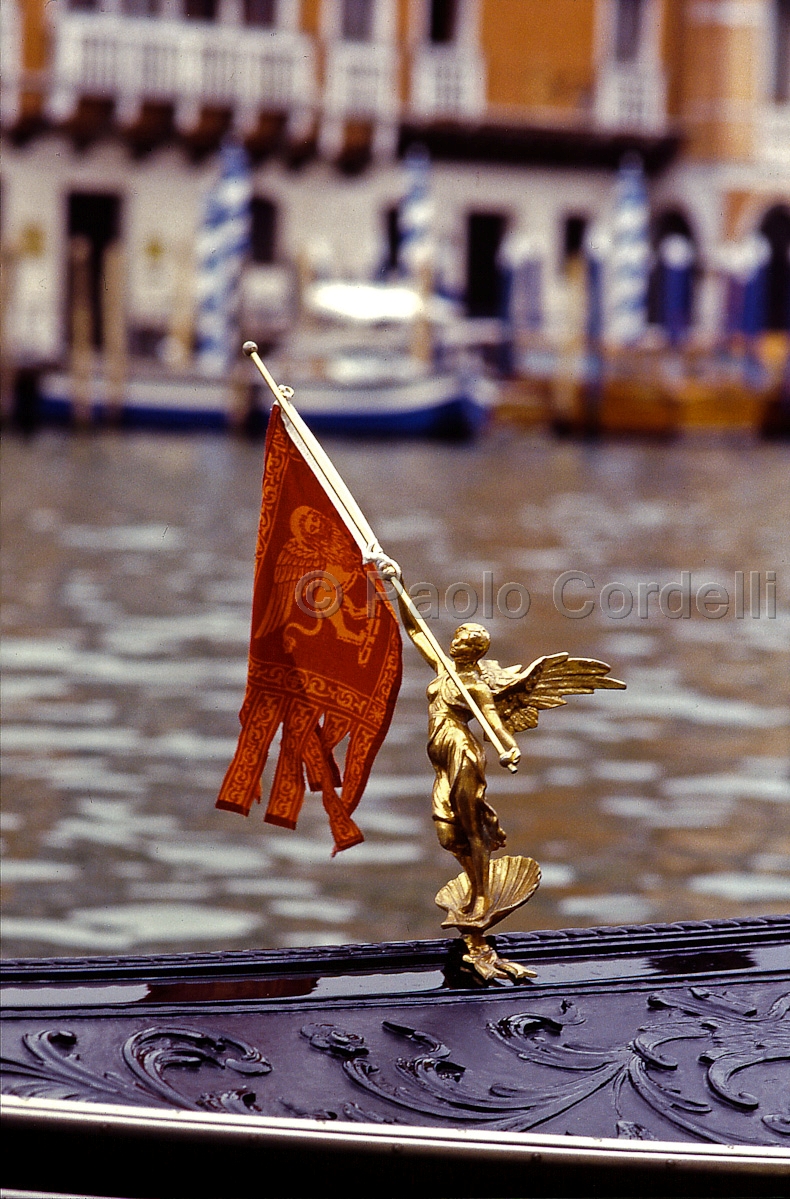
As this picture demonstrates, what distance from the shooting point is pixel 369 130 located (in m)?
20.9

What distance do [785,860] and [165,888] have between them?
4.75 ft

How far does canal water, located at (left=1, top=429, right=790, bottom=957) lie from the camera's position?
180 inches

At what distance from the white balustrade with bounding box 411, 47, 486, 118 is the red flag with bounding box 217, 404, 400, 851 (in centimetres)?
1925

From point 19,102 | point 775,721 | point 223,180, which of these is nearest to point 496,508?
point 775,721

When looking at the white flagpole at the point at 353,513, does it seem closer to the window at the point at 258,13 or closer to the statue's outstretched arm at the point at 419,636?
the statue's outstretched arm at the point at 419,636

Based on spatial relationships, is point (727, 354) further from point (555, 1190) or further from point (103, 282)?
point (555, 1190)

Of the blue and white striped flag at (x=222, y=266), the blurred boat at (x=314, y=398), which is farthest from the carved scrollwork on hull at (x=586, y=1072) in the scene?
the blue and white striped flag at (x=222, y=266)

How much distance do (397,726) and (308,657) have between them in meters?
Answer: 3.88

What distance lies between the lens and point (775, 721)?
6.48m

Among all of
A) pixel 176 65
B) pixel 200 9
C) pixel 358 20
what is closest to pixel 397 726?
pixel 176 65

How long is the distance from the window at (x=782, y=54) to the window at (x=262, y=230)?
549 centimetres

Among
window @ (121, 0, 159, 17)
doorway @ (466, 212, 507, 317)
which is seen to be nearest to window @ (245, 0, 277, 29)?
window @ (121, 0, 159, 17)

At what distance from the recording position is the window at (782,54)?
72.4ft

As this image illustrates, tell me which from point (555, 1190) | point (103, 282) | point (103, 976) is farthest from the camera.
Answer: point (103, 282)
